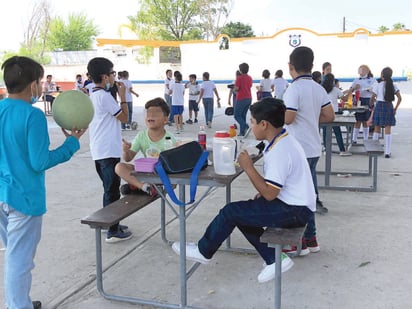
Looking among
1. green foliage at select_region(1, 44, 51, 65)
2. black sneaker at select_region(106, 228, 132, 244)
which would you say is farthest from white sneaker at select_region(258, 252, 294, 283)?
green foliage at select_region(1, 44, 51, 65)

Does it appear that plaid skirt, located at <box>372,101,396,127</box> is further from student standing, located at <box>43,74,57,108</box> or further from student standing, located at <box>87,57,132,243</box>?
student standing, located at <box>43,74,57,108</box>

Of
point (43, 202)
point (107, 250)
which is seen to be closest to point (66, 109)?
point (43, 202)

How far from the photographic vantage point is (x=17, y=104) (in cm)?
252

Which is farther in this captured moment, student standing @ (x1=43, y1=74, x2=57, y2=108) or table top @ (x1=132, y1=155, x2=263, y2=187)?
student standing @ (x1=43, y1=74, x2=57, y2=108)

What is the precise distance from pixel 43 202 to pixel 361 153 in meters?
6.58

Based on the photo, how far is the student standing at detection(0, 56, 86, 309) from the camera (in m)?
2.50

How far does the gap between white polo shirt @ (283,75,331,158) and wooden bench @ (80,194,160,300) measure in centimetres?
145

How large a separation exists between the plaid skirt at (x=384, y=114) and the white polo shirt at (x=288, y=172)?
552cm

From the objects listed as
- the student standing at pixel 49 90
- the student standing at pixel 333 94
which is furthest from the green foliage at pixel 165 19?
the student standing at pixel 333 94

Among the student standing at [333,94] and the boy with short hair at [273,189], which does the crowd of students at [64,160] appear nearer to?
the boy with short hair at [273,189]

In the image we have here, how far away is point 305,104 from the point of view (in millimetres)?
A: 3965

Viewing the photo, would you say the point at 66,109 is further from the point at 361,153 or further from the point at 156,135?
the point at 361,153

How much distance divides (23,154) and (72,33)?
60238 millimetres

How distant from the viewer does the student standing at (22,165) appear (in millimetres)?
2502
